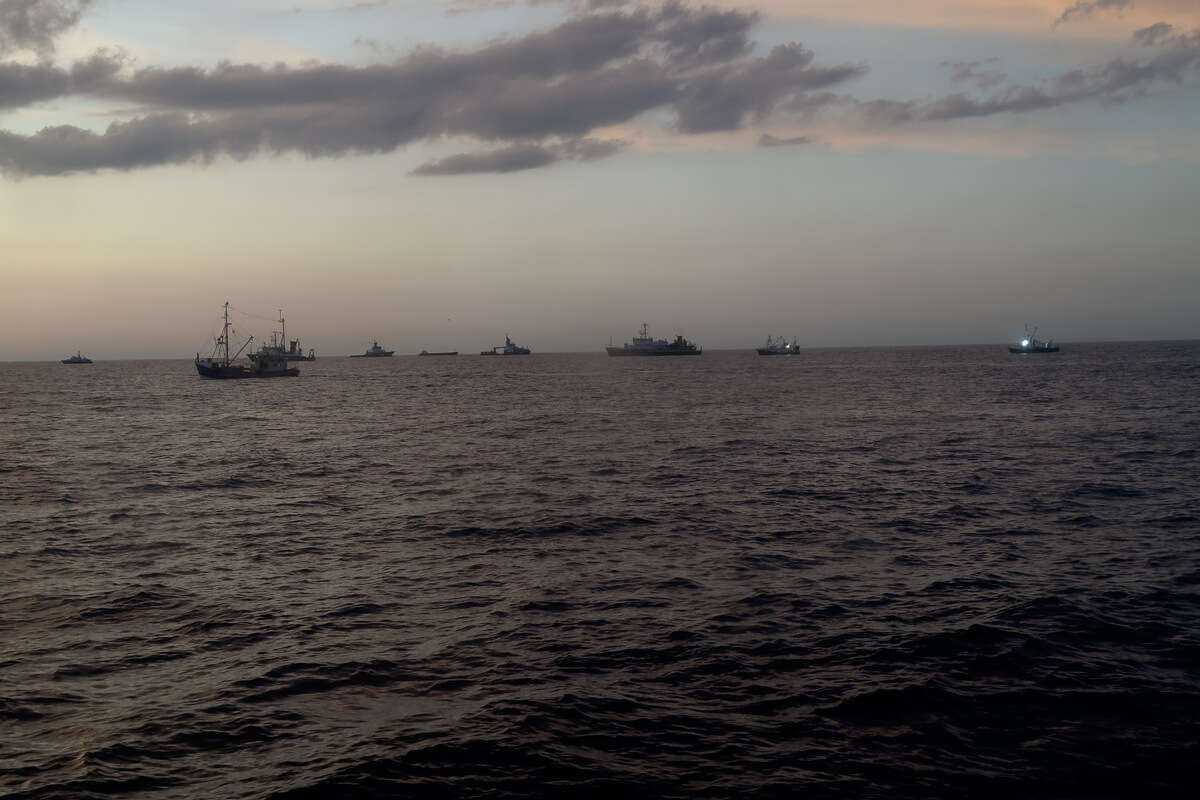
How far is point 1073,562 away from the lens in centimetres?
2558

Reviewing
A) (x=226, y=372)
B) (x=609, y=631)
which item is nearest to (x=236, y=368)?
(x=226, y=372)

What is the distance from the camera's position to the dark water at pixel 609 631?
13633 millimetres

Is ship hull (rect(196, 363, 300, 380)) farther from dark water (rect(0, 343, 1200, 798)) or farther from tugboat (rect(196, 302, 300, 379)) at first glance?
dark water (rect(0, 343, 1200, 798))

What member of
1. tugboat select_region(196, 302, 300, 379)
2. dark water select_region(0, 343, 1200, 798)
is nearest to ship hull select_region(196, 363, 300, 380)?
tugboat select_region(196, 302, 300, 379)

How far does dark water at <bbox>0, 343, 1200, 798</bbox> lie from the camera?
13633mm

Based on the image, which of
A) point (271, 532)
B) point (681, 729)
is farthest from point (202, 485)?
point (681, 729)

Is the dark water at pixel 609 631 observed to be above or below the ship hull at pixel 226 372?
below

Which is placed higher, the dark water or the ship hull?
the ship hull

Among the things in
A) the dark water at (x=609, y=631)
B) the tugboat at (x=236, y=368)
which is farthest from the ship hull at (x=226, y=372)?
the dark water at (x=609, y=631)

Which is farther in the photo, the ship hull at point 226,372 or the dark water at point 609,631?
the ship hull at point 226,372

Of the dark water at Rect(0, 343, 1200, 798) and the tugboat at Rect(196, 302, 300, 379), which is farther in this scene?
the tugboat at Rect(196, 302, 300, 379)

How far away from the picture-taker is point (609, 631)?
20.1 meters

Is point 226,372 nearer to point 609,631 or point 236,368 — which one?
point 236,368

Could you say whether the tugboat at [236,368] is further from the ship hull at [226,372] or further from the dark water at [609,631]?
the dark water at [609,631]
